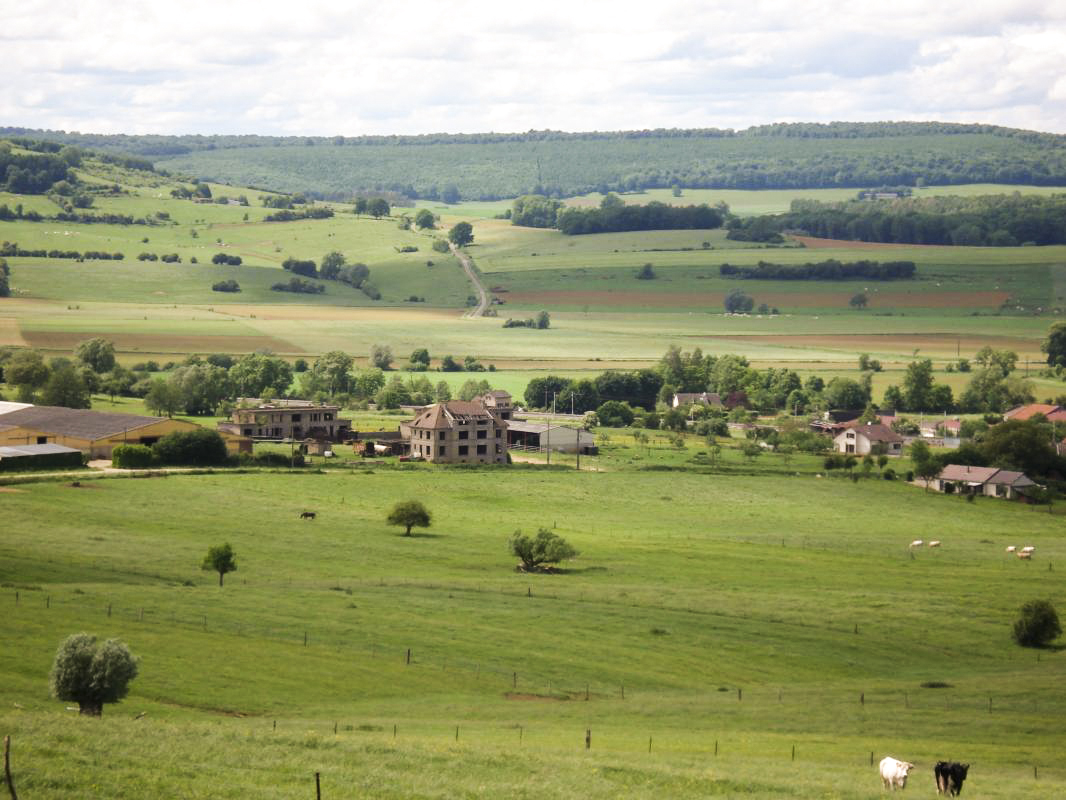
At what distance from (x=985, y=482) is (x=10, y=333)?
4126 inches

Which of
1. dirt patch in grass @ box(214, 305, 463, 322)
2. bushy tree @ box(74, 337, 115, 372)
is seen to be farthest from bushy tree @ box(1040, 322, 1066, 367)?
→ bushy tree @ box(74, 337, 115, 372)

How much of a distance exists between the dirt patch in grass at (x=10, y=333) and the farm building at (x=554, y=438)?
6018 centimetres

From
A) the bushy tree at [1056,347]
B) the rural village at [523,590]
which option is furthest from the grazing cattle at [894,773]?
the bushy tree at [1056,347]

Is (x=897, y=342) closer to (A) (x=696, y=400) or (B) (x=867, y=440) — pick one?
(A) (x=696, y=400)

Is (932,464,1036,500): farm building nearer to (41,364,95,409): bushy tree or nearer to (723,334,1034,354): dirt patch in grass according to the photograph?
(41,364,95,409): bushy tree

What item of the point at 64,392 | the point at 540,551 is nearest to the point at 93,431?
the point at 64,392

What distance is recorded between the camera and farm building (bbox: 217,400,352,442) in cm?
10969

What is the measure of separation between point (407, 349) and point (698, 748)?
13482 cm

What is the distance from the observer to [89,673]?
36.8 m

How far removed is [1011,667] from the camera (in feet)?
168

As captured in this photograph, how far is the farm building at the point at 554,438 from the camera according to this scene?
111m

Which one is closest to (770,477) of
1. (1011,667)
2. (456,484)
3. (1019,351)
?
(456,484)

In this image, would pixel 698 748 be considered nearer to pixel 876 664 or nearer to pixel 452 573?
pixel 876 664

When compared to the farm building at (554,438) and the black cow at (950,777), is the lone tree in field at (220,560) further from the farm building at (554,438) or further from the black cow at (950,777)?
the farm building at (554,438)
